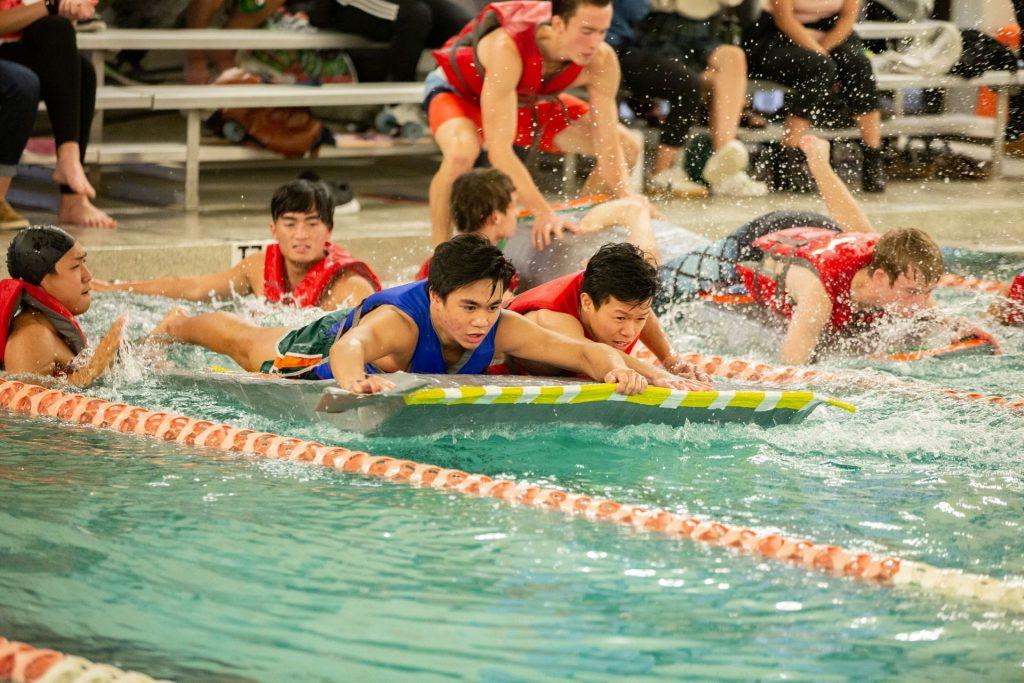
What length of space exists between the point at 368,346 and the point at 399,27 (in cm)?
428

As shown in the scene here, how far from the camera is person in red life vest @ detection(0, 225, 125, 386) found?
14.5 feet

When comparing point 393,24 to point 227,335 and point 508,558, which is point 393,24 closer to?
point 227,335

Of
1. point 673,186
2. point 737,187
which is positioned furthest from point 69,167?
point 737,187

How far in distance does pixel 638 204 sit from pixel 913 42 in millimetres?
4493

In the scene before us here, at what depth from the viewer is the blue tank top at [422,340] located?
402 centimetres

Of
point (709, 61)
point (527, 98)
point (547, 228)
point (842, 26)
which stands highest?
point (842, 26)

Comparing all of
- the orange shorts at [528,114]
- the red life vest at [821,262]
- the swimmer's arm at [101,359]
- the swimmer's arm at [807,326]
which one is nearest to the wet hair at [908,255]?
the red life vest at [821,262]

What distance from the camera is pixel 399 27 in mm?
7746

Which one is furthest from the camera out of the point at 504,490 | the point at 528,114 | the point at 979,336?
the point at 528,114

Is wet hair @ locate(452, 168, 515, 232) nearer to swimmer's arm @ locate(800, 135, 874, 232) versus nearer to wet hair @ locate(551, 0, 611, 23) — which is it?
wet hair @ locate(551, 0, 611, 23)

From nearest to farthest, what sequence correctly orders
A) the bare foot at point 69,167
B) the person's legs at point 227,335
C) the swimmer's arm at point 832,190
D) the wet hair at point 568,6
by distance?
the person's legs at point 227,335 < the wet hair at point 568,6 < the swimmer's arm at point 832,190 < the bare foot at point 69,167

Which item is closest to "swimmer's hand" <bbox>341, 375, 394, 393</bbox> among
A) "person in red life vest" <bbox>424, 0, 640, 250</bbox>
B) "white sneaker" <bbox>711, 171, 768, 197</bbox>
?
"person in red life vest" <bbox>424, 0, 640, 250</bbox>

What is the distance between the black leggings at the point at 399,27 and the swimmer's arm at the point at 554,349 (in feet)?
13.0

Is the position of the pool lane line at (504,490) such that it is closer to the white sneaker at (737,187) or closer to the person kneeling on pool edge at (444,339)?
the person kneeling on pool edge at (444,339)
